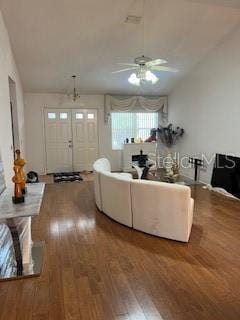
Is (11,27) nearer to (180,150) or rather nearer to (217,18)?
(217,18)

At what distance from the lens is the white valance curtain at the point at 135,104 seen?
8336 millimetres

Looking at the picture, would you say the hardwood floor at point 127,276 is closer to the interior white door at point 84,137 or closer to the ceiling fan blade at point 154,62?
the ceiling fan blade at point 154,62

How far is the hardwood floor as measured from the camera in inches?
82.0

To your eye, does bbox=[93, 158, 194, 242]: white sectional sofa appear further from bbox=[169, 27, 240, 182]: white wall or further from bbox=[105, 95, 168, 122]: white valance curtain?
bbox=[105, 95, 168, 122]: white valance curtain

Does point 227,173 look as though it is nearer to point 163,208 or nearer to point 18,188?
point 163,208

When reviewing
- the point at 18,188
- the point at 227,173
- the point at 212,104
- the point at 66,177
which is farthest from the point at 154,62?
the point at 66,177

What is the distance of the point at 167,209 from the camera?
331cm

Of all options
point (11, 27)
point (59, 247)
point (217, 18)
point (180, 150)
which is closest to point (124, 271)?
point (59, 247)

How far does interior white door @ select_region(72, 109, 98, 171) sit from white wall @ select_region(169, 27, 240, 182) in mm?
2779

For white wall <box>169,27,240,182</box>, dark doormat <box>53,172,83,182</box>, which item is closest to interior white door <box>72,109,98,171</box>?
dark doormat <box>53,172,83,182</box>

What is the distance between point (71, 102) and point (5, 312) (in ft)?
22.7

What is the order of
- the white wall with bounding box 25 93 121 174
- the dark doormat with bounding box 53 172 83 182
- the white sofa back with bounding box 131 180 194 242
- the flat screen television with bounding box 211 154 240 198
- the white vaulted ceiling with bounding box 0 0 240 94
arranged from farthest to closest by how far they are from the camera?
the white wall with bounding box 25 93 121 174 < the dark doormat with bounding box 53 172 83 182 < the flat screen television with bounding box 211 154 240 198 < the white vaulted ceiling with bounding box 0 0 240 94 < the white sofa back with bounding box 131 180 194 242

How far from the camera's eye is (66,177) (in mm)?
7516

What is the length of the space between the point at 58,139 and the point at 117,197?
4999 mm
